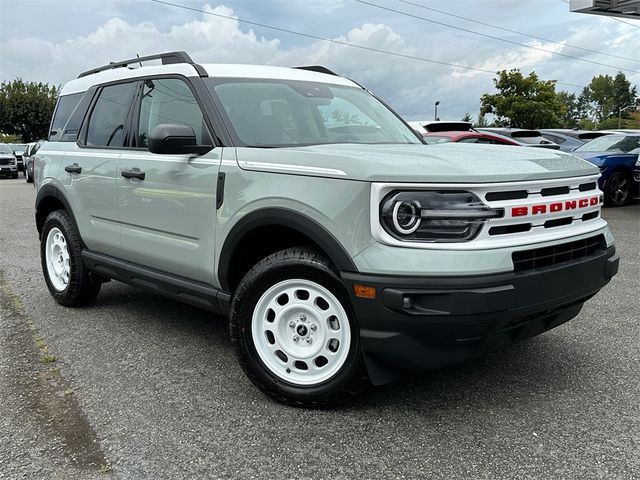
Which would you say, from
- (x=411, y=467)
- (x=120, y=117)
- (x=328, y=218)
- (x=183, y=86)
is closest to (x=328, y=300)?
(x=328, y=218)

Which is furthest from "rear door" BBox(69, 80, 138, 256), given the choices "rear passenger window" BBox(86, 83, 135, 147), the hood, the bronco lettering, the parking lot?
the bronco lettering

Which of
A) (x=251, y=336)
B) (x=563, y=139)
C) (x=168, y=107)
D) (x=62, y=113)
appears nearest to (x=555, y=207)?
(x=251, y=336)

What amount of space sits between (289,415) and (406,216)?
1.22 meters

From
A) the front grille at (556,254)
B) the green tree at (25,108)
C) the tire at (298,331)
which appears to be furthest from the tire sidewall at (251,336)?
the green tree at (25,108)

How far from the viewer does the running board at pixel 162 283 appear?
355 centimetres

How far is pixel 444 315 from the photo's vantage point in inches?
103

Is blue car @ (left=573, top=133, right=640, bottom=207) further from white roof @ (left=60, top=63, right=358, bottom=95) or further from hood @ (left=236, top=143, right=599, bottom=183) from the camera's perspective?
hood @ (left=236, top=143, right=599, bottom=183)

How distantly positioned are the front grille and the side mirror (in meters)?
1.89

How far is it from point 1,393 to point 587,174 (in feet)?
11.3

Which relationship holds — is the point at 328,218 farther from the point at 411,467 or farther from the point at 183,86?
the point at 183,86

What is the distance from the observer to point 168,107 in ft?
13.3

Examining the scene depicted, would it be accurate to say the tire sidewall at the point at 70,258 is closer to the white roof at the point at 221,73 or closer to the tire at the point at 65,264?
the tire at the point at 65,264

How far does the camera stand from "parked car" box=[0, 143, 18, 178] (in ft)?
91.6

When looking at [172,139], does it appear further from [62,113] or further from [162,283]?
[62,113]
